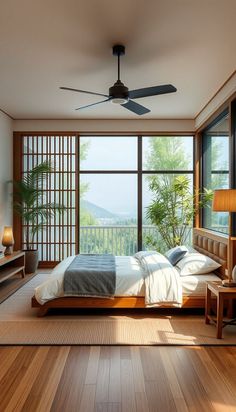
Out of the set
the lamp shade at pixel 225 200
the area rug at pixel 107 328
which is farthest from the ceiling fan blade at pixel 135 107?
the area rug at pixel 107 328

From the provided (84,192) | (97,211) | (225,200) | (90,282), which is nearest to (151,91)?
(225,200)

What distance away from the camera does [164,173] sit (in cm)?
655

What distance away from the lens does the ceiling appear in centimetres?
279

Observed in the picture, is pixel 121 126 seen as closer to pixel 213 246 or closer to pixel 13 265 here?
pixel 213 246

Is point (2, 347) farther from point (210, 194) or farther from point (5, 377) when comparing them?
point (210, 194)

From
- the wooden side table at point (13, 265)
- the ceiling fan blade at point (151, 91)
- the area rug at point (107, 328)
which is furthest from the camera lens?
the wooden side table at point (13, 265)

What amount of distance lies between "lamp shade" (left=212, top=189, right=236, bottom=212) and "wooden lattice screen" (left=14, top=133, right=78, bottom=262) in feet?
12.0

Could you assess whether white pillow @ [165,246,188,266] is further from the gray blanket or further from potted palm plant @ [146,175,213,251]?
potted palm plant @ [146,175,213,251]

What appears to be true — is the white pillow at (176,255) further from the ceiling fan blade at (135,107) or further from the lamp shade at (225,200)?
the ceiling fan blade at (135,107)

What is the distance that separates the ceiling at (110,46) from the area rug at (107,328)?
9.64 feet

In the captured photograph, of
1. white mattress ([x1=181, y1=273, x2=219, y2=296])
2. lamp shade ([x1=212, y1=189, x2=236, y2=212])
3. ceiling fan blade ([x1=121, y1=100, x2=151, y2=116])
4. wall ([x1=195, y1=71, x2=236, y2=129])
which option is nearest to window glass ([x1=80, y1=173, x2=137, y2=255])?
wall ([x1=195, y1=71, x2=236, y2=129])

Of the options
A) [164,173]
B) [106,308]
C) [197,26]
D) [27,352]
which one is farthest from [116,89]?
[164,173]

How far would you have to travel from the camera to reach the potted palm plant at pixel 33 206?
20.2 feet

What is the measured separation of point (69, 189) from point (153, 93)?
3.35 m
